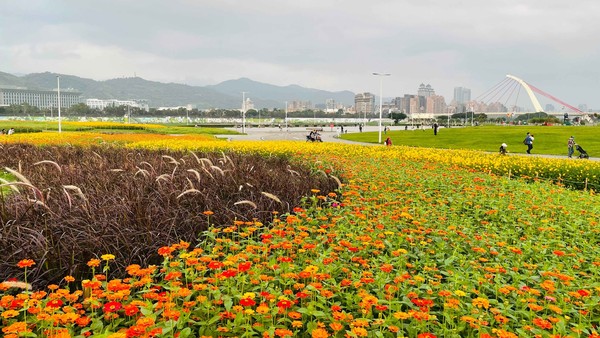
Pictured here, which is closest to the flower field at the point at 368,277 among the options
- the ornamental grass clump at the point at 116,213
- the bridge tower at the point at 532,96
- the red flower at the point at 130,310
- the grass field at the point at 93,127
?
the red flower at the point at 130,310

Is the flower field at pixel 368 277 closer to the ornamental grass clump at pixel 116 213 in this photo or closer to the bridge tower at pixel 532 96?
the ornamental grass clump at pixel 116 213

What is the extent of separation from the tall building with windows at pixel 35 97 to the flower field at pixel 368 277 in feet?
535

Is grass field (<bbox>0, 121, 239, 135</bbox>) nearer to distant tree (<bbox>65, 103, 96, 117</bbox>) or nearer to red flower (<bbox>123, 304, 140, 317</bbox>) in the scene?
red flower (<bbox>123, 304, 140, 317</bbox>)

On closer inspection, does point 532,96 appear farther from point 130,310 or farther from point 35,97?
point 35,97

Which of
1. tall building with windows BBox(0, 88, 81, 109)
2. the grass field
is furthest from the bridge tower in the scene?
tall building with windows BBox(0, 88, 81, 109)

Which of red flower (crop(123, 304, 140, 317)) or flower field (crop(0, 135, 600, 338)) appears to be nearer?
red flower (crop(123, 304, 140, 317))

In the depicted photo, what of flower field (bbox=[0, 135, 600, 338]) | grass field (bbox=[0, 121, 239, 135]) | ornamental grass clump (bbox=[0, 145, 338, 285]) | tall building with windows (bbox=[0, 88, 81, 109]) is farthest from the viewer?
tall building with windows (bbox=[0, 88, 81, 109])

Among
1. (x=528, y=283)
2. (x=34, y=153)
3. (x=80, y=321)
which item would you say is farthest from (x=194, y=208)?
(x=34, y=153)

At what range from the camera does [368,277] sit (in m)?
3.20

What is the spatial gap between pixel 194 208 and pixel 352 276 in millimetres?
2521

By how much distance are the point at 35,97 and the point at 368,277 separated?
187398 mm

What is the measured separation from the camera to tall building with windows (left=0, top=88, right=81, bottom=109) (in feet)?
501

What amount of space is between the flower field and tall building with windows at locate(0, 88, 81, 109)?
163 metres

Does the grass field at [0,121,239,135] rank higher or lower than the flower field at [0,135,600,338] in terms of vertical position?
higher
